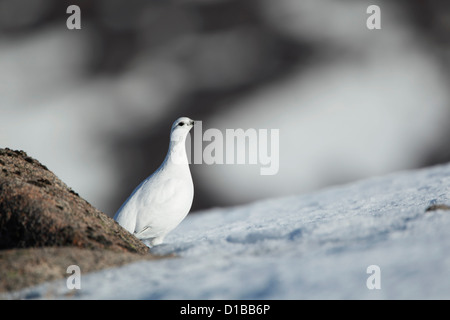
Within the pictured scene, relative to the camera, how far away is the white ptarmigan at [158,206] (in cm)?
371

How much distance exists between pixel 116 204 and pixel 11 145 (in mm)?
4054

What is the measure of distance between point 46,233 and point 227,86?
529 inches

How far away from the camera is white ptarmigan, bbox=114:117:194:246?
12.2 feet

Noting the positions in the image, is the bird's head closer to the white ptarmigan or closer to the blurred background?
the white ptarmigan

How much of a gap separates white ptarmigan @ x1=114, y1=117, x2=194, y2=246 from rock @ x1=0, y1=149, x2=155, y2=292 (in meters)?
0.67

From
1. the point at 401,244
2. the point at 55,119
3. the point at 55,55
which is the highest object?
the point at 55,55

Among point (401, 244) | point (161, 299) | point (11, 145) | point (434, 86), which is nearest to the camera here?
point (161, 299)

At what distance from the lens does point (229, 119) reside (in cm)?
1463

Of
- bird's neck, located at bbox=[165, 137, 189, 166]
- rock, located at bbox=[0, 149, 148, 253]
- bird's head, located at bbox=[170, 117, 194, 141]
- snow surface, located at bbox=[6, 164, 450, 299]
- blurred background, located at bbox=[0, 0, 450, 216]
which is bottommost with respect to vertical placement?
snow surface, located at bbox=[6, 164, 450, 299]

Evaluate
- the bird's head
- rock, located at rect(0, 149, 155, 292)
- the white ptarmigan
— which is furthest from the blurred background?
rock, located at rect(0, 149, 155, 292)

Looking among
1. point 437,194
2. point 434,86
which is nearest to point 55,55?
point 434,86

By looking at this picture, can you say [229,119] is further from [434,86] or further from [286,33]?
[434,86]

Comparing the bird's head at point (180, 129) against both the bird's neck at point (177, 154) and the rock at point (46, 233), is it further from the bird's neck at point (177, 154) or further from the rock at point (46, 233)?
the rock at point (46, 233)

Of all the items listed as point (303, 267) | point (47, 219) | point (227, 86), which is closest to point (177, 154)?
point (47, 219)
